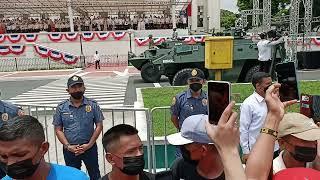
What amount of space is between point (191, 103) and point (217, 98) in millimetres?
2708

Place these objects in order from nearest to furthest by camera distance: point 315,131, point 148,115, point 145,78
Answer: point 315,131 → point 148,115 → point 145,78

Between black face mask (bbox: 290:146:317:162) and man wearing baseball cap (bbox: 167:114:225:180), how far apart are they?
17.7 inches

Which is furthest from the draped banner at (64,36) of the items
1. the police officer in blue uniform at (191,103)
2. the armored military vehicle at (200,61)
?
the police officer in blue uniform at (191,103)

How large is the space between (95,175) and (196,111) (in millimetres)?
1402

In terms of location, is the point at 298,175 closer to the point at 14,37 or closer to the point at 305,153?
the point at 305,153

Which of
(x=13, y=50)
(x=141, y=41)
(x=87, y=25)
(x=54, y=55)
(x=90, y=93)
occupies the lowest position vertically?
(x=90, y=93)

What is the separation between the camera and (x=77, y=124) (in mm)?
4250

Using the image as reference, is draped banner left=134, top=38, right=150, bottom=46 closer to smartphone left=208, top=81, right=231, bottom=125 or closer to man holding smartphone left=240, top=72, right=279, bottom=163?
man holding smartphone left=240, top=72, right=279, bottom=163

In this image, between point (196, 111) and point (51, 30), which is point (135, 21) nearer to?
point (51, 30)

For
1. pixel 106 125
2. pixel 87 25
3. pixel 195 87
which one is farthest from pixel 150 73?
pixel 87 25

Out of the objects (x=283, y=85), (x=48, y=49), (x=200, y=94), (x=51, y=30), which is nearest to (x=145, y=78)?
(x=200, y=94)

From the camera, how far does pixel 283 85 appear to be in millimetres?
2756

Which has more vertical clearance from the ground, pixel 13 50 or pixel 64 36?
pixel 64 36

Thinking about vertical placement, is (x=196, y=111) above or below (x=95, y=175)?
above
